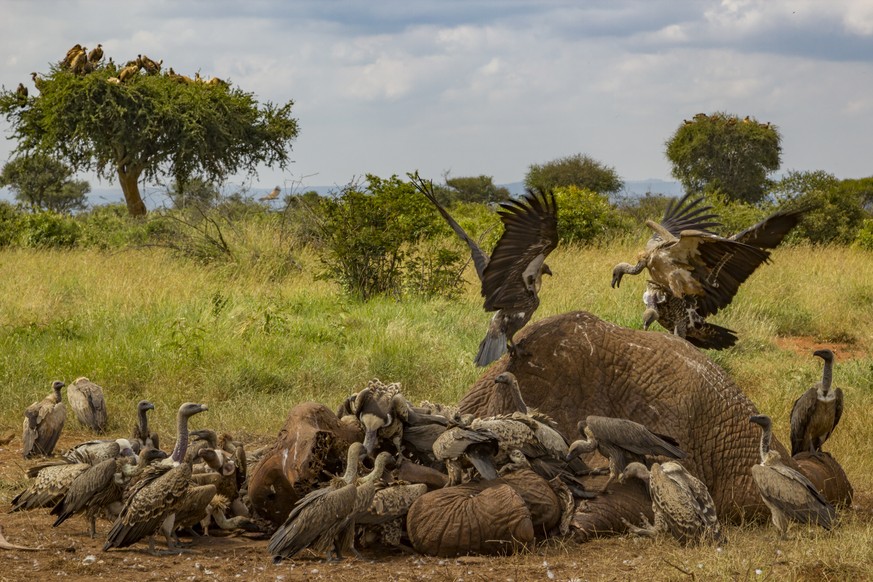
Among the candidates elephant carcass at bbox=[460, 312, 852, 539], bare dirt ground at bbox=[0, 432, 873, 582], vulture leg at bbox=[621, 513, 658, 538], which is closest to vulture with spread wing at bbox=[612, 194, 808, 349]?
elephant carcass at bbox=[460, 312, 852, 539]

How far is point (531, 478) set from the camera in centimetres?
553

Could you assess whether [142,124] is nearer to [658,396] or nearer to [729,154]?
[729,154]

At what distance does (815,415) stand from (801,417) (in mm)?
88

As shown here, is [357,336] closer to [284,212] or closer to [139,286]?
[139,286]

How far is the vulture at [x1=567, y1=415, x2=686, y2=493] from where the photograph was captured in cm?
573

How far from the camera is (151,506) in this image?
5.16m

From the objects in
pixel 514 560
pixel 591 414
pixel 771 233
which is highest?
pixel 771 233

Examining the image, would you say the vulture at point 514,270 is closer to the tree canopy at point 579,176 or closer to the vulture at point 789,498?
the vulture at point 789,498

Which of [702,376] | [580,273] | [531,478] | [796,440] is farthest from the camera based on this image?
[580,273]

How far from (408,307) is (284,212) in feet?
24.4

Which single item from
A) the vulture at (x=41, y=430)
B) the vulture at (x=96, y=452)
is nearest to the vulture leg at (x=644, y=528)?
the vulture at (x=96, y=452)

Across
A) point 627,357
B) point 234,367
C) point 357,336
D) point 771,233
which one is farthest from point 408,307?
point 627,357

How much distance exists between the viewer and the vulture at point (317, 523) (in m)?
5.01

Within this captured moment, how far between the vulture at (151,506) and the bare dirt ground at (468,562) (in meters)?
0.10
